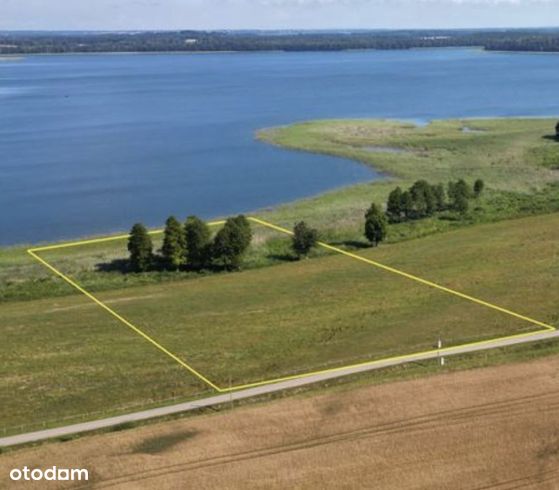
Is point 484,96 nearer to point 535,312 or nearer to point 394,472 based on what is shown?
point 535,312

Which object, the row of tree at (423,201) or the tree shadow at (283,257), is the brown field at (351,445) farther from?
the row of tree at (423,201)

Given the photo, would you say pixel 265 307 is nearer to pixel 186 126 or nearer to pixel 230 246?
pixel 230 246

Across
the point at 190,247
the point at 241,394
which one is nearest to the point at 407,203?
the point at 190,247

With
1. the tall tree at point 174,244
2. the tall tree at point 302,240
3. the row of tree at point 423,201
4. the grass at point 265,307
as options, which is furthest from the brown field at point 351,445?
the row of tree at point 423,201

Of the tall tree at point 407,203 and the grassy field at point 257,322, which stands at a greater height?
the tall tree at point 407,203

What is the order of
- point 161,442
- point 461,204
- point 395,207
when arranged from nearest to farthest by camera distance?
1. point 161,442
2. point 395,207
3. point 461,204

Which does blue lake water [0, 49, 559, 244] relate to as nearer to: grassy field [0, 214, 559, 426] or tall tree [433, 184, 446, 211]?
tall tree [433, 184, 446, 211]

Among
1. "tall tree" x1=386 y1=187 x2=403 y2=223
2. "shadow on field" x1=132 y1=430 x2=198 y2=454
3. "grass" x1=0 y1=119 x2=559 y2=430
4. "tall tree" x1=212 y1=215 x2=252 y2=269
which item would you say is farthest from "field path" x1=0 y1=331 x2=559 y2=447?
"tall tree" x1=386 y1=187 x2=403 y2=223
